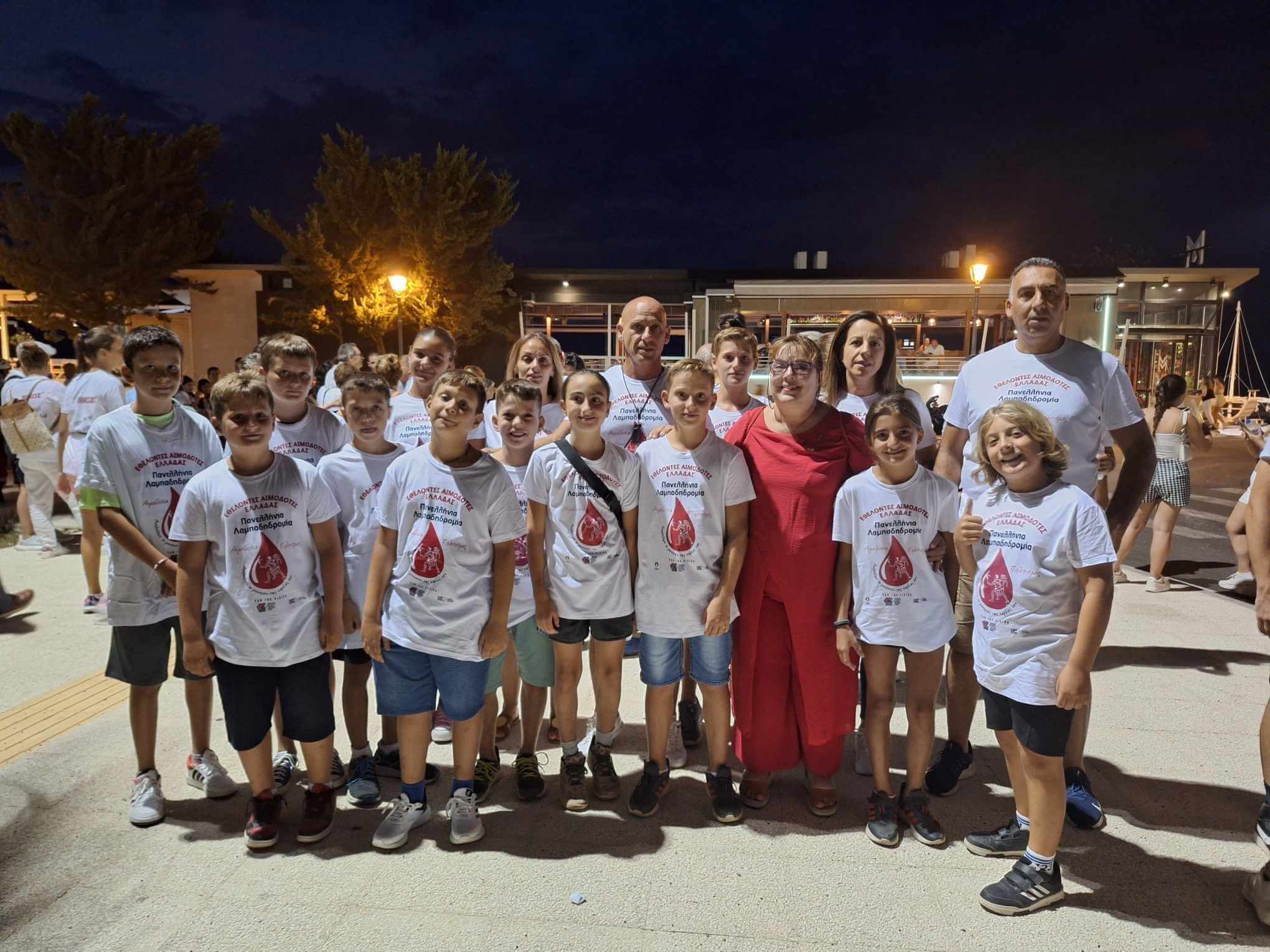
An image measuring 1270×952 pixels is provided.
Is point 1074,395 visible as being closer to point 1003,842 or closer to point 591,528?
point 1003,842

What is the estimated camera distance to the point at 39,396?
7.32m

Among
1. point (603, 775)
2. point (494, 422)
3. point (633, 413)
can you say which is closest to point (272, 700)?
point (603, 775)

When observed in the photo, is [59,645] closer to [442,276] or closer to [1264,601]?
[1264,601]

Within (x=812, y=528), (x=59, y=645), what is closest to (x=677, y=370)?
(x=812, y=528)

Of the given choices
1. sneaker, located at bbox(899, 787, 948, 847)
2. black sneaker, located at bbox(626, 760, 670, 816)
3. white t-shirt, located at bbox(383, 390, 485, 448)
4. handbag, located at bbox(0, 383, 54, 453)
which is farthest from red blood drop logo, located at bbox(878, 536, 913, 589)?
handbag, located at bbox(0, 383, 54, 453)

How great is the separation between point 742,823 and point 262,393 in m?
2.60

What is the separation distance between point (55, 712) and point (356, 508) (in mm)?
2379

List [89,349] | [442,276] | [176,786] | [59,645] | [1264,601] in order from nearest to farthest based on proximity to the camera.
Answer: [1264,601] < [176,786] < [59,645] < [89,349] < [442,276]

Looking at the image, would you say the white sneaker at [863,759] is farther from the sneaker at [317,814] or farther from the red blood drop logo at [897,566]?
the sneaker at [317,814]

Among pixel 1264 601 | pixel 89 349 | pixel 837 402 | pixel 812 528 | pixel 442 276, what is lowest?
pixel 1264 601

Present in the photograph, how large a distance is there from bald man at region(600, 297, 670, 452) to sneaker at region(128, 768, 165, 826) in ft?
8.25

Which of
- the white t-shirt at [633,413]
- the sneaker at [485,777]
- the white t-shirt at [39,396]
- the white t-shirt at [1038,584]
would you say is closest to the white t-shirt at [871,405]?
the white t-shirt at [1038,584]

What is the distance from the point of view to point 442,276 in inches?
898

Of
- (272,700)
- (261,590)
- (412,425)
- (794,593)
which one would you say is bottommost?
(272,700)
